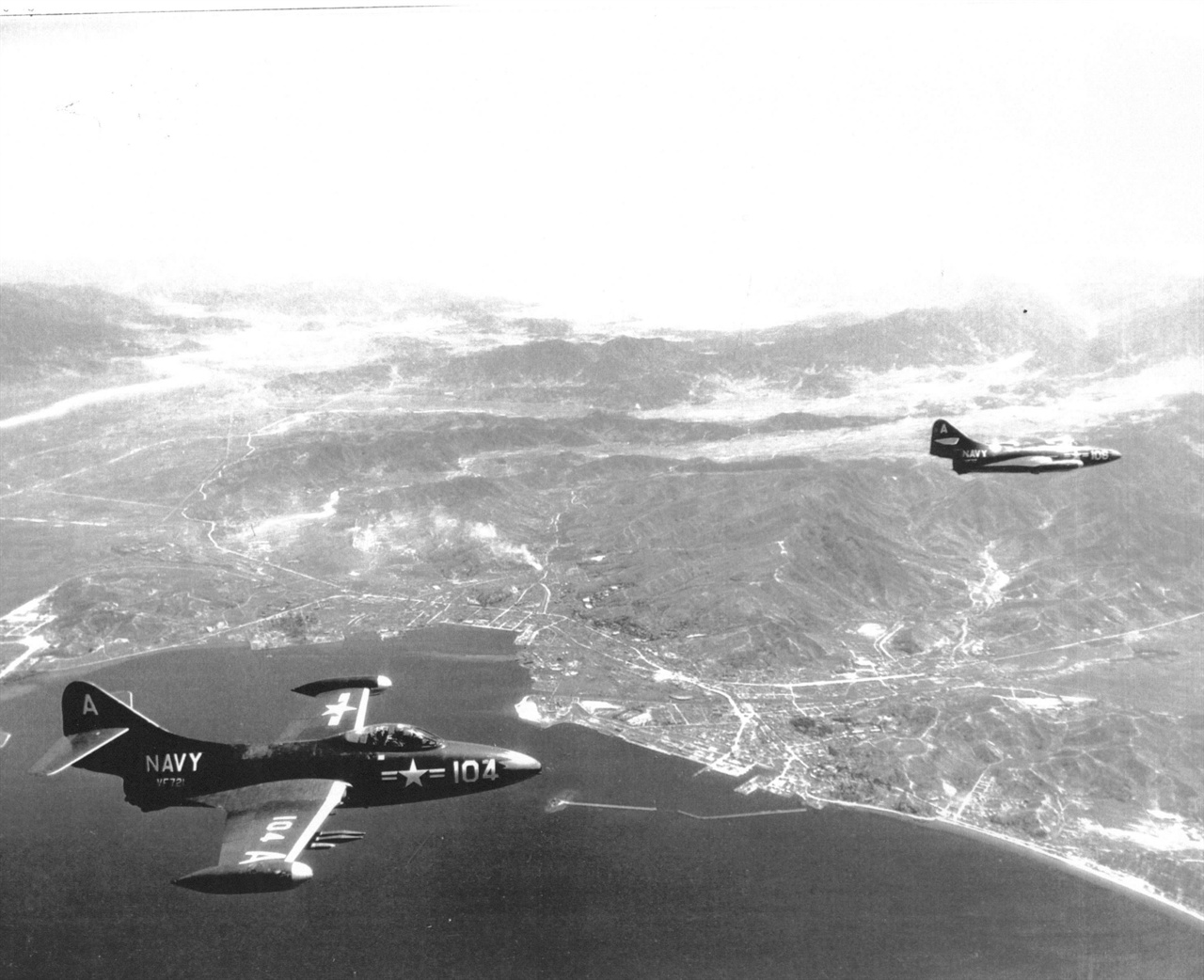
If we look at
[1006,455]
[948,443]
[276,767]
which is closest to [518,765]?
[276,767]

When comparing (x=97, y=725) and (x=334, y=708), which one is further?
(x=334, y=708)

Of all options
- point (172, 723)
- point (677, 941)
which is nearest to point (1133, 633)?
point (677, 941)

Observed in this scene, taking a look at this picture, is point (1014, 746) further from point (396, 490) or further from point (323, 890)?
point (396, 490)

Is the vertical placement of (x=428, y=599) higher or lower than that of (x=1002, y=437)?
lower

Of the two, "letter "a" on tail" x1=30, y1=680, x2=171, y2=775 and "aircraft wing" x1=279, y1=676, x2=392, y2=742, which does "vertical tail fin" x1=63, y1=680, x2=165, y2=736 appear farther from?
"aircraft wing" x1=279, y1=676, x2=392, y2=742

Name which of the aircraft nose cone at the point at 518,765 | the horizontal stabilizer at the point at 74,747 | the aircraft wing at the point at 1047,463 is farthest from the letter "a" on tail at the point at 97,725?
the aircraft wing at the point at 1047,463

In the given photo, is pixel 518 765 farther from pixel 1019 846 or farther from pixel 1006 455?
pixel 1006 455

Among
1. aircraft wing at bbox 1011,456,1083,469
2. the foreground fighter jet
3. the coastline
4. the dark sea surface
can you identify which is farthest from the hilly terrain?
the foreground fighter jet
